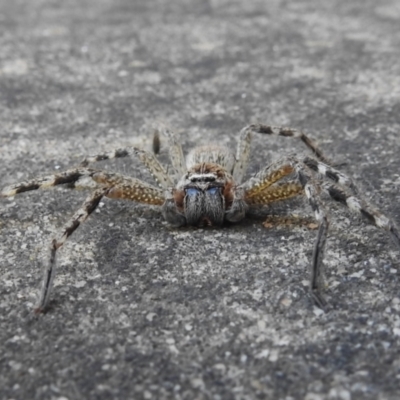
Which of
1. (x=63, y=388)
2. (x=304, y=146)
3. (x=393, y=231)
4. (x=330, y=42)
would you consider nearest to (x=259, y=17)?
(x=330, y=42)

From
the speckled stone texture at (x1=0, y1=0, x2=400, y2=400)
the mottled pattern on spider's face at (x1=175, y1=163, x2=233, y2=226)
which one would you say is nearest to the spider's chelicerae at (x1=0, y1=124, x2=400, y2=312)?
the mottled pattern on spider's face at (x1=175, y1=163, x2=233, y2=226)

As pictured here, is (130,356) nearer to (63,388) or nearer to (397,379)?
(63,388)

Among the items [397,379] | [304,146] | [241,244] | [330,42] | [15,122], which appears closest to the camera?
[397,379]

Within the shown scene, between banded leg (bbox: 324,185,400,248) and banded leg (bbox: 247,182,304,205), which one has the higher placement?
banded leg (bbox: 324,185,400,248)

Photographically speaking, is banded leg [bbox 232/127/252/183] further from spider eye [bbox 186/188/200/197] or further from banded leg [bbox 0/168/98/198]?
banded leg [bbox 0/168/98/198]

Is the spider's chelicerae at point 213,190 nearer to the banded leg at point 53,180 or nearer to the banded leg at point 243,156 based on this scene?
the banded leg at point 53,180

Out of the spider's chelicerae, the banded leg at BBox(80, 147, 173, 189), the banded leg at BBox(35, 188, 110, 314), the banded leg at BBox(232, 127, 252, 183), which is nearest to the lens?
the banded leg at BBox(35, 188, 110, 314)
